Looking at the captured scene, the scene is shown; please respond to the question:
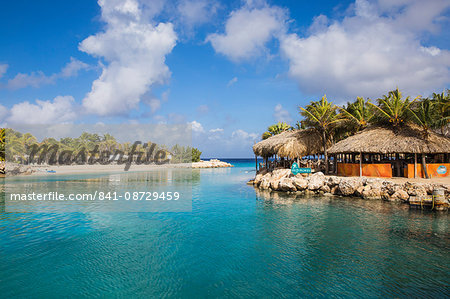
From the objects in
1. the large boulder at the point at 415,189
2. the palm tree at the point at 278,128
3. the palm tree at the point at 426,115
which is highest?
the palm tree at the point at 278,128

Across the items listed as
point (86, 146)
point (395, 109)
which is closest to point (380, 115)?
point (395, 109)

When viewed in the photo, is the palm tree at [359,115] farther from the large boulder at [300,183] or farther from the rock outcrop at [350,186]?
the large boulder at [300,183]

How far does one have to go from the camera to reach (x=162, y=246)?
873 centimetres

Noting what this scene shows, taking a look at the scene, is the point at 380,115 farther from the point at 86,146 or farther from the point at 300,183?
the point at 86,146

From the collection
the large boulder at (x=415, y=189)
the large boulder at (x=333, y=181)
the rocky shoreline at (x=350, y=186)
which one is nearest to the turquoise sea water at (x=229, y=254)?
the large boulder at (x=415, y=189)

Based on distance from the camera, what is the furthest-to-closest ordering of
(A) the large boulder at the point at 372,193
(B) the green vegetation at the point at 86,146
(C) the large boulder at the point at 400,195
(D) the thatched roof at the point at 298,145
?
(B) the green vegetation at the point at 86,146
(D) the thatched roof at the point at 298,145
(A) the large boulder at the point at 372,193
(C) the large boulder at the point at 400,195

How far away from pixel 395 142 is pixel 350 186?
209 inches

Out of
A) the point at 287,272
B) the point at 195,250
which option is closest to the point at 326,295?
the point at 287,272

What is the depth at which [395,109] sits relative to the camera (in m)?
19.6

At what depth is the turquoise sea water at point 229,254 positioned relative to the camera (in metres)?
5.96

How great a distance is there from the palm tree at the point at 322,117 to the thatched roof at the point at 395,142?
7.91 ft

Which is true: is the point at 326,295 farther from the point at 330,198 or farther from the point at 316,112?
the point at 316,112

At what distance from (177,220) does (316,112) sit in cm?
1647

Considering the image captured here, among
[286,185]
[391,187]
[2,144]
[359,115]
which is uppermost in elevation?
[359,115]
